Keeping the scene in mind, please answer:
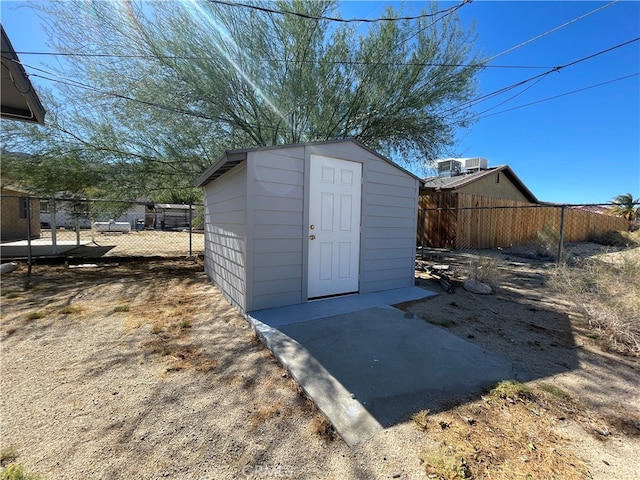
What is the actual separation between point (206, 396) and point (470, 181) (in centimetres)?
1301

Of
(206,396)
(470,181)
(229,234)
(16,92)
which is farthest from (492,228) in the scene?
(16,92)

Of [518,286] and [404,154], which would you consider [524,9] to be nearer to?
[404,154]

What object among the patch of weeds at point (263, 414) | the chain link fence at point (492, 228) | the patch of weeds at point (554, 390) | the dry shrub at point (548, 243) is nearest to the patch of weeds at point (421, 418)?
the patch of weeds at point (263, 414)

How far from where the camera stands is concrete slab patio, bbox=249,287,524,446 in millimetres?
1975

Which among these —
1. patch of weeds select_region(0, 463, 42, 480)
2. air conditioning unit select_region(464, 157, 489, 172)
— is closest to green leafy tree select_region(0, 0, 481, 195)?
patch of weeds select_region(0, 463, 42, 480)

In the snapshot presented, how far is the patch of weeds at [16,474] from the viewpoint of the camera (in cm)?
141

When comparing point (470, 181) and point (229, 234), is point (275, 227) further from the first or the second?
point (470, 181)

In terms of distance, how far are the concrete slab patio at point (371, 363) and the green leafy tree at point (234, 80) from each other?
5.32 m

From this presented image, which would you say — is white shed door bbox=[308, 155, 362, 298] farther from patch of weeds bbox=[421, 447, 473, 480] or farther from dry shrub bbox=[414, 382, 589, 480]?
patch of weeds bbox=[421, 447, 473, 480]

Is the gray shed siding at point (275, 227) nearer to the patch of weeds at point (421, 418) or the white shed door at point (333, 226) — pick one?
the white shed door at point (333, 226)

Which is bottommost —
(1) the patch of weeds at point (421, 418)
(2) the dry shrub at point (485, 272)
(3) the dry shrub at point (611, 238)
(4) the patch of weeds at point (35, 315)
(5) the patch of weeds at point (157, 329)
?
(5) the patch of weeds at point (157, 329)

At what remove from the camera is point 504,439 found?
5.58 feet

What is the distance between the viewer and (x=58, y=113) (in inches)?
249

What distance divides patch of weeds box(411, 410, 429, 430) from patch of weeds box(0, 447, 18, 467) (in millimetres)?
2299
